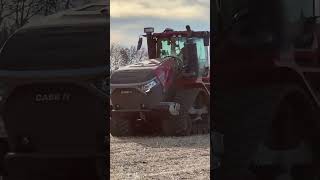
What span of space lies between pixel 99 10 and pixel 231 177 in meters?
1.03

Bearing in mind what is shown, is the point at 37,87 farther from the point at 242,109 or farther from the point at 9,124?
the point at 242,109

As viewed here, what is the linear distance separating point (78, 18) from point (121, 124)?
2.03 feet

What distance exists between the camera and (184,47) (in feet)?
9.90

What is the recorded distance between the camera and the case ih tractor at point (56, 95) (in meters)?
2.49

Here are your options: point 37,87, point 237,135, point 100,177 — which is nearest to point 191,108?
point 237,135

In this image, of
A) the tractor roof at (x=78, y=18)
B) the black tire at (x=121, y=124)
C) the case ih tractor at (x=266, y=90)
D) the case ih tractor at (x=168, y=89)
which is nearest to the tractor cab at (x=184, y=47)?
the case ih tractor at (x=168, y=89)

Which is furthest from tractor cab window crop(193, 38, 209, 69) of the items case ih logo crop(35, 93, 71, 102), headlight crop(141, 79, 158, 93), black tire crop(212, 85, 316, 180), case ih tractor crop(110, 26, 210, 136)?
case ih logo crop(35, 93, 71, 102)

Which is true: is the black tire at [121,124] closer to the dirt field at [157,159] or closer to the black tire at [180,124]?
the dirt field at [157,159]

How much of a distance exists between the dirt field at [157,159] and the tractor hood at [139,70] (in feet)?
1.09

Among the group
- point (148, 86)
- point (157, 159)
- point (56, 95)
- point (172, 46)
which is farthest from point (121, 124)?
point (148, 86)

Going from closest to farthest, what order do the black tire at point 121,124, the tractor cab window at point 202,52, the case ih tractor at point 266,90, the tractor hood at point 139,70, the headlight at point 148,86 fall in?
1. the case ih tractor at point 266,90
2. the tractor cab window at point 202,52
3. the black tire at point 121,124
4. the tractor hood at point 139,70
5. the headlight at point 148,86

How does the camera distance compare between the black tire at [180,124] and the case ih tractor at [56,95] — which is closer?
the case ih tractor at [56,95]

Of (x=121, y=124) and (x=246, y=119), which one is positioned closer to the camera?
(x=246, y=119)

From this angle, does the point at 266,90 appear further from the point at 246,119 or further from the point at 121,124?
the point at 121,124
